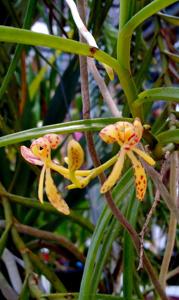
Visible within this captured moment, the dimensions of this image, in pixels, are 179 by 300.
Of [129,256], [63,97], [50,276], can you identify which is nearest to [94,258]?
[129,256]

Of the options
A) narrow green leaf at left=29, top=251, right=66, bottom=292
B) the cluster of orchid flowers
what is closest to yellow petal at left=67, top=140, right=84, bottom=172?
the cluster of orchid flowers

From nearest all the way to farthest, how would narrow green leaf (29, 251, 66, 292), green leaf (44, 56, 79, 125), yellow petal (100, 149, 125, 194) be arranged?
yellow petal (100, 149, 125, 194), narrow green leaf (29, 251, 66, 292), green leaf (44, 56, 79, 125)

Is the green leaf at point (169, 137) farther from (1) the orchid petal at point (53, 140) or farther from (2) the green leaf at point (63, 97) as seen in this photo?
(2) the green leaf at point (63, 97)

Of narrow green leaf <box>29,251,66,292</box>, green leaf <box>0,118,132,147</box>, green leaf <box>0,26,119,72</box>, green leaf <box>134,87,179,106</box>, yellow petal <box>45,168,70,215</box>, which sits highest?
green leaf <box>0,26,119,72</box>

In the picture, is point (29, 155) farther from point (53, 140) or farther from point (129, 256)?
point (129, 256)

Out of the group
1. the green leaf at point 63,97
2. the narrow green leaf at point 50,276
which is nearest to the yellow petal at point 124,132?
the narrow green leaf at point 50,276

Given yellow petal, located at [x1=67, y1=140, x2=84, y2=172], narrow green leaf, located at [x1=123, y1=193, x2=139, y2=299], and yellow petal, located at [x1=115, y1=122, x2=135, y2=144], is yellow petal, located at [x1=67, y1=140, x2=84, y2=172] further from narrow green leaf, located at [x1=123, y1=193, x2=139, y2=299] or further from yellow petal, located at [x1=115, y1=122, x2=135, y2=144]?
narrow green leaf, located at [x1=123, y1=193, x2=139, y2=299]

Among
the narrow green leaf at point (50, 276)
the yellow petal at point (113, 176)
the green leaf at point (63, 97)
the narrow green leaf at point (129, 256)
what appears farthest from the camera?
the green leaf at point (63, 97)

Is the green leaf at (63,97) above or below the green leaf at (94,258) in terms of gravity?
above
